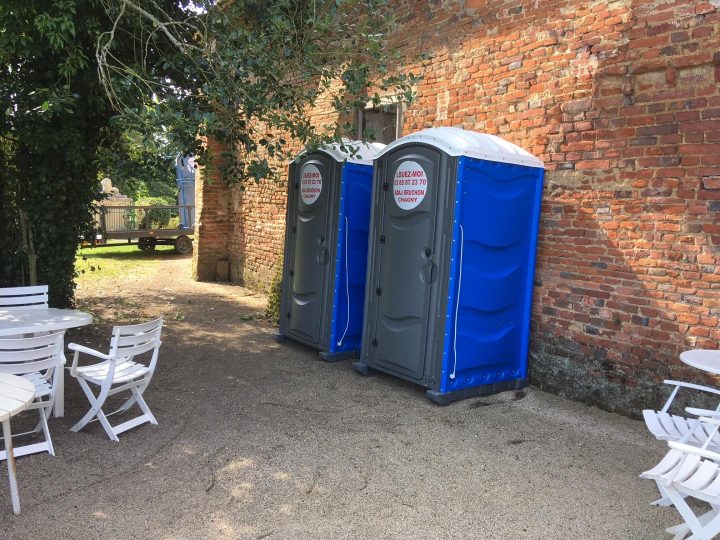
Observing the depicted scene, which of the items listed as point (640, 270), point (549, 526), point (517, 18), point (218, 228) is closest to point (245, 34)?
point (517, 18)

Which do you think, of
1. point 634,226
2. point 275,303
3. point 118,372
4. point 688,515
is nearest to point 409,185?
point 634,226

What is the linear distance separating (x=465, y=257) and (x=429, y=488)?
212 cm

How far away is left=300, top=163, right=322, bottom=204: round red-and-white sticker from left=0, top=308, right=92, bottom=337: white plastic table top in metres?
2.79

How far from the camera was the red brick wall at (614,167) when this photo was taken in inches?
181

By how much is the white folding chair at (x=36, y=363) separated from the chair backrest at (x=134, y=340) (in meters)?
0.37

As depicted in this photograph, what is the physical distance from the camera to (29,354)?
3836 millimetres

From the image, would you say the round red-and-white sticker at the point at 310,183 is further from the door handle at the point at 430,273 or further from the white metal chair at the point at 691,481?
the white metal chair at the point at 691,481

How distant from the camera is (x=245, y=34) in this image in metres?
5.20

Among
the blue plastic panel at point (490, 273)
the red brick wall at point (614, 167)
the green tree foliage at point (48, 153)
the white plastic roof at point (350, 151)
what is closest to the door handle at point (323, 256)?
the white plastic roof at point (350, 151)

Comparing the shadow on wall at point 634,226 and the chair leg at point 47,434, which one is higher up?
the shadow on wall at point 634,226

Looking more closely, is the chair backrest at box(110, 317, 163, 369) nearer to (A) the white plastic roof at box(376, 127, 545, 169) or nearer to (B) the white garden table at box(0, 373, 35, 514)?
(B) the white garden table at box(0, 373, 35, 514)

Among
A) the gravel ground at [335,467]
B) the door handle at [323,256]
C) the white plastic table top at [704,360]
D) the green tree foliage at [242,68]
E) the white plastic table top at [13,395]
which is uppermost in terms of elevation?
the green tree foliage at [242,68]

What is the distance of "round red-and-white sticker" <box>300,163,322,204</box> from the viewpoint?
260 inches

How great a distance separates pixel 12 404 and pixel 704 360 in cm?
408
